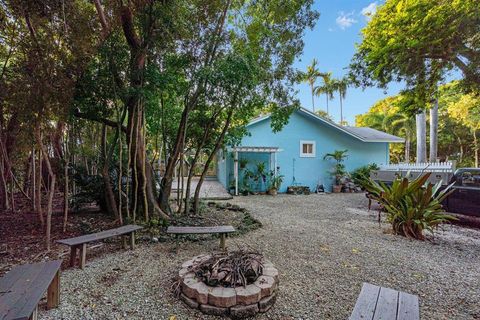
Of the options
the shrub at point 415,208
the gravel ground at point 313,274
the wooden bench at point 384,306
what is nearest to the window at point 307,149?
the gravel ground at point 313,274

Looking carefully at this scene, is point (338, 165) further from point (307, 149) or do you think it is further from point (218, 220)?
point (218, 220)

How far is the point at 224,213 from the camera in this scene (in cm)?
716

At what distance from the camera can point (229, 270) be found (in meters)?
2.79

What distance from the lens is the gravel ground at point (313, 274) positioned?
2539 mm

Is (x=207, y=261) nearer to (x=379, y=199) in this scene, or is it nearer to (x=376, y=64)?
(x=379, y=199)

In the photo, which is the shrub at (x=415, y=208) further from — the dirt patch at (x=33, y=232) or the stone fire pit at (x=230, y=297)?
the dirt patch at (x=33, y=232)

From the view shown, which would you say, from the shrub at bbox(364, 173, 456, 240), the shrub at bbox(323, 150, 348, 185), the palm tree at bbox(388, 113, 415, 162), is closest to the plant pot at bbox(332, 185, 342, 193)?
the shrub at bbox(323, 150, 348, 185)

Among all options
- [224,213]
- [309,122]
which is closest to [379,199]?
[224,213]

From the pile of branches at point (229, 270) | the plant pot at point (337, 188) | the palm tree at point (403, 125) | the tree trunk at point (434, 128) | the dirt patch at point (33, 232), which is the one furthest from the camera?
the palm tree at point (403, 125)

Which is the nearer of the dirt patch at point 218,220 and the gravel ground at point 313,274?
the gravel ground at point 313,274

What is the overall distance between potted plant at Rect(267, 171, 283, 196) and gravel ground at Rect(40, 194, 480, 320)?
582 cm

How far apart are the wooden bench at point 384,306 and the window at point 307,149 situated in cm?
1075

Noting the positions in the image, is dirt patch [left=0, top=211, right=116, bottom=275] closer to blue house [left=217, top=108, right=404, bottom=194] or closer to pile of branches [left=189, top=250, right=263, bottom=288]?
pile of branches [left=189, top=250, right=263, bottom=288]

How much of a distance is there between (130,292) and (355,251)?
3465mm
